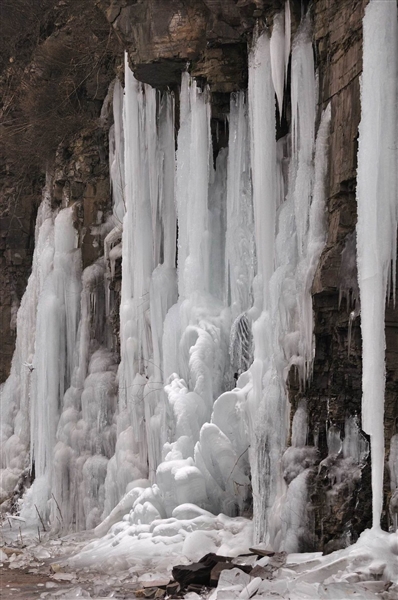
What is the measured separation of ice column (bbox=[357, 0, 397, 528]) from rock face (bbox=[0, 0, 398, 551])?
0.23 metres

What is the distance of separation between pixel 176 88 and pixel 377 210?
15.1ft

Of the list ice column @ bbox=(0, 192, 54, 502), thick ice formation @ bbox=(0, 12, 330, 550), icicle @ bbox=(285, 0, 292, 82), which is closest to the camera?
thick ice formation @ bbox=(0, 12, 330, 550)

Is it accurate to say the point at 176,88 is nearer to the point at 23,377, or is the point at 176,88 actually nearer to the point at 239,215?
the point at 239,215

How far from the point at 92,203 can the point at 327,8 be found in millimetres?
6280

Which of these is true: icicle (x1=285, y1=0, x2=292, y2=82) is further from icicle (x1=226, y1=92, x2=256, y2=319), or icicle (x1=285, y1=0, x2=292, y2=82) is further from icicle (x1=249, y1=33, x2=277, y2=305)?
icicle (x1=226, y1=92, x2=256, y2=319)

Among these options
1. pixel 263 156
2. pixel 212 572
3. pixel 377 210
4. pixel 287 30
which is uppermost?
pixel 287 30

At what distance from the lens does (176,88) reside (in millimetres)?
10875

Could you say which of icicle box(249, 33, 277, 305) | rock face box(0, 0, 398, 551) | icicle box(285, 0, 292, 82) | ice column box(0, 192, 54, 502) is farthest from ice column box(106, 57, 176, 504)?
ice column box(0, 192, 54, 502)

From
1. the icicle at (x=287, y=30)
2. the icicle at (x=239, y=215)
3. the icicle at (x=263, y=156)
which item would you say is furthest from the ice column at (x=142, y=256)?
the icicle at (x=287, y=30)

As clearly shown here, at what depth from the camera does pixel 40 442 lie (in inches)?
512

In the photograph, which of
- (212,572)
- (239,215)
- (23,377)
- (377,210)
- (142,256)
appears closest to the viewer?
(377,210)

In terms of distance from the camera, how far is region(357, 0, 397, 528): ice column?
Result: 6785 millimetres

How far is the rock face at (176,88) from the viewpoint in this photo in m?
7.54

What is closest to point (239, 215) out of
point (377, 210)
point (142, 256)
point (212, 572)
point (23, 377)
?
point (142, 256)
